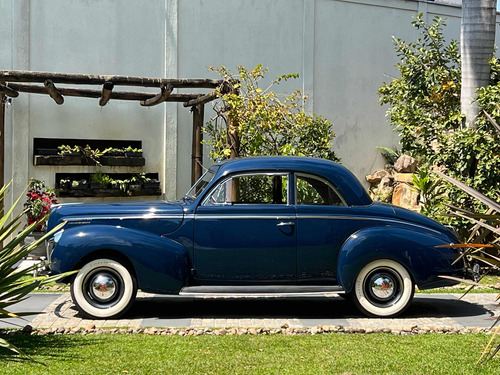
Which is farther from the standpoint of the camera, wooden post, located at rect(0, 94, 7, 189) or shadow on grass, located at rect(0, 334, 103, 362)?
wooden post, located at rect(0, 94, 7, 189)

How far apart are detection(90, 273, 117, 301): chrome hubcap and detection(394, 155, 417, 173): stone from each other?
367 inches

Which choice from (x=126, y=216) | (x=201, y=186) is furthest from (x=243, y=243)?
(x=126, y=216)

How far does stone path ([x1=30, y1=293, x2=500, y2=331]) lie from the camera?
7297 mm

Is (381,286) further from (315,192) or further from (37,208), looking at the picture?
(37,208)

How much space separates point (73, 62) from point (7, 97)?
136cm

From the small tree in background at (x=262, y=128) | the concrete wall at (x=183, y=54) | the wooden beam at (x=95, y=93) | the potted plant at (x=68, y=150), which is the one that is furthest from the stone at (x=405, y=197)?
the potted plant at (x=68, y=150)

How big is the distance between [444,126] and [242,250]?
502 centimetres

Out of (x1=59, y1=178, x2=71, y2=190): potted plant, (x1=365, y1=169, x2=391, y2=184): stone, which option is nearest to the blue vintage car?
(x1=59, y1=178, x2=71, y2=190): potted plant

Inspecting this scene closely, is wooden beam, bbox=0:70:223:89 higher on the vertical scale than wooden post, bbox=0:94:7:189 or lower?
higher

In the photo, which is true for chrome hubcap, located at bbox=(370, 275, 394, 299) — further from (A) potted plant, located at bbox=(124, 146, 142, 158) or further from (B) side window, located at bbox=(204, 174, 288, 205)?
(A) potted plant, located at bbox=(124, 146, 142, 158)

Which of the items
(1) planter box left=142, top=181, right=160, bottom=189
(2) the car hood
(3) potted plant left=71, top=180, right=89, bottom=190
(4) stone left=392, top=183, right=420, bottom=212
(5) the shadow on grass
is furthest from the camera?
(4) stone left=392, top=183, right=420, bottom=212

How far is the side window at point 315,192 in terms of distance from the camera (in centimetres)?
790

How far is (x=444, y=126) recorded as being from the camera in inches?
440

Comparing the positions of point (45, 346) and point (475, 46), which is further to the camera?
point (475, 46)
